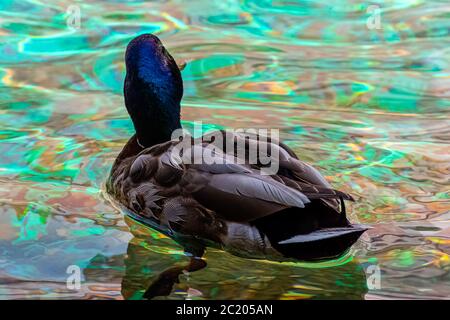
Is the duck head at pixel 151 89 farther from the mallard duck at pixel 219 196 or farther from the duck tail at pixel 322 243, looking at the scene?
the duck tail at pixel 322 243

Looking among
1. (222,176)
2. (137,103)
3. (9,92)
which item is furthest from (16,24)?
(222,176)

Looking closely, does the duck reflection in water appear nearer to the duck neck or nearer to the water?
the water

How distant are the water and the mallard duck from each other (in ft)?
0.37

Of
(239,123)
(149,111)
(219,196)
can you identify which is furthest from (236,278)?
(239,123)

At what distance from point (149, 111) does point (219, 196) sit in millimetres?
1131

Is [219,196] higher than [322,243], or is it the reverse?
[219,196]

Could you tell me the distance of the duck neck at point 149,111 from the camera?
5.70 metres

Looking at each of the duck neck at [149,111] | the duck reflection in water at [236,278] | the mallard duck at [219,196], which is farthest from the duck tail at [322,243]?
the duck neck at [149,111]

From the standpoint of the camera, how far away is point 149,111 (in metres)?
5.71

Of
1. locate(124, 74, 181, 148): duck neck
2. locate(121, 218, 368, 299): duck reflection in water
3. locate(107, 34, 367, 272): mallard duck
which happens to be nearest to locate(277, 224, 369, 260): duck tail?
locate(107, 34, 367, 272): mallard duck

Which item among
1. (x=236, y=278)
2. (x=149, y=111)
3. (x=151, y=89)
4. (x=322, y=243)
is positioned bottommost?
(x=236, y=278)

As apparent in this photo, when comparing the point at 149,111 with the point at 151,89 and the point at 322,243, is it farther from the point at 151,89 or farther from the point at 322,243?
the point at 322,243

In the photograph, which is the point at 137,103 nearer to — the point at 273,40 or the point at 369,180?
the point at 369,180

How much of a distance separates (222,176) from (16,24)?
4316 mm
